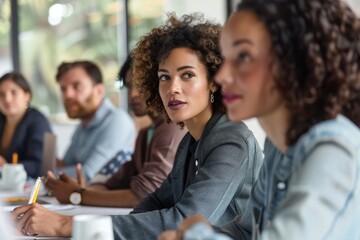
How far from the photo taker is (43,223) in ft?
5.65

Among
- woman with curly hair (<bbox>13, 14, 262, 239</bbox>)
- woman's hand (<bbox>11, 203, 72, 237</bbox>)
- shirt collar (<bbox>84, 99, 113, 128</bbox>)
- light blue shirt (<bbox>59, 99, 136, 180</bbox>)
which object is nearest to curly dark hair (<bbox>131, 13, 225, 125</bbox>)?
woman with curly hair (<bbox>13, 14, 262, 239</bbox>)

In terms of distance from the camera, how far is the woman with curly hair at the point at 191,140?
1690 millimetres

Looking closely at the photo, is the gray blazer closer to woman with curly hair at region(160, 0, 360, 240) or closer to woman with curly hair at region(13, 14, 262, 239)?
woman with curly hair at region(13, 14, 262, 239)

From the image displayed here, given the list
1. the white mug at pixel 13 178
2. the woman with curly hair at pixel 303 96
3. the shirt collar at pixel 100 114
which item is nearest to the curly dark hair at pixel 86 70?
the shirt collar at pixel 100 114

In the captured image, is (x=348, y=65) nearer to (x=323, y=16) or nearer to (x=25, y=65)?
(x=323, y=16)

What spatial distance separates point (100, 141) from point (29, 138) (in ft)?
1.99

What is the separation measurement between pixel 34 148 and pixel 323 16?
3.01 meters

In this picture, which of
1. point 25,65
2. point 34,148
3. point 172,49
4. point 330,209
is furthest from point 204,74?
point 25,65

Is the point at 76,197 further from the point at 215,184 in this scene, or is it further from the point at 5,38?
the point at 5,38

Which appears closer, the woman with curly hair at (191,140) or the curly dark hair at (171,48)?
the woman with curly hair at (191,140)

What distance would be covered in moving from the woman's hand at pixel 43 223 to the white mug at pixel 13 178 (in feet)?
3.75

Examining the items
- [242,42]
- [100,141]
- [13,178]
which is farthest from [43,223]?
[100,141]

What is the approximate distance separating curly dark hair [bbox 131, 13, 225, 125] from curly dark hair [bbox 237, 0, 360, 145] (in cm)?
84

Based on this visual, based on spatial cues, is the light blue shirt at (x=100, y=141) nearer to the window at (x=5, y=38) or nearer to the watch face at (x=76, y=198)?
the watch face at (x=76, y=198)
